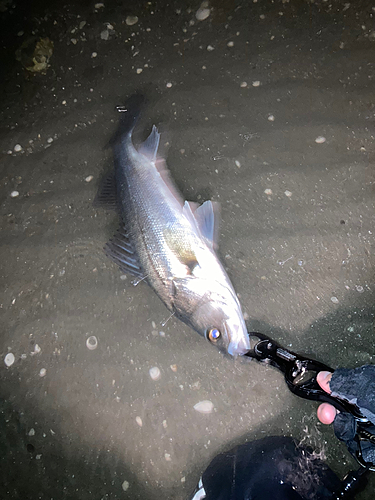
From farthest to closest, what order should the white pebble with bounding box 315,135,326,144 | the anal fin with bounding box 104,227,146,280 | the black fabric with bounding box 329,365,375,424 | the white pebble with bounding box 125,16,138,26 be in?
the white pebble with bounding box 125,16,138,26, the white pebble with bounding box 315,135,326,144, the anal fin with bounding box 104,227,146,280, the black fabric with bounding box 329,365,375,424

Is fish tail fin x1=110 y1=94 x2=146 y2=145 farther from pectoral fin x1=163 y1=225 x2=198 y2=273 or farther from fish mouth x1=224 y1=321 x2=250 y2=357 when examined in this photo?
fish mouth x1=224 y1=321 x2=250 y2=357

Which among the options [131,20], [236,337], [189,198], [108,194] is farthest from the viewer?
[131,20]

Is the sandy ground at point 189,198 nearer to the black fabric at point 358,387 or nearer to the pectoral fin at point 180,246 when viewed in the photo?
the black fabric at point 358,387

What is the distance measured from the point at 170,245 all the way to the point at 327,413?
166 centimetres

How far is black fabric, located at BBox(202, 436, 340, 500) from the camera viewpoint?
215cm

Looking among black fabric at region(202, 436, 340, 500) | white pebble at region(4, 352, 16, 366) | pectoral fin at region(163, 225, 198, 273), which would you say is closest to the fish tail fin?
pectoral fin at region(163, 225, 198, 273)

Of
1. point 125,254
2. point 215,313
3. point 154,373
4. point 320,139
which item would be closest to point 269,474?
point 154,373

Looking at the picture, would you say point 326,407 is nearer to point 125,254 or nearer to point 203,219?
point 203,219

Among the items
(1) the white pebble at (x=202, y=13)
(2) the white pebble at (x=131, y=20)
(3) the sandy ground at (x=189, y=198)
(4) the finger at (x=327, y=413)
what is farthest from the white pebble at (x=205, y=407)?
(2) the white pebble at (x=131, y=20)

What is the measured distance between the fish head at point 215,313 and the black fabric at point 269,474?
3.00ft

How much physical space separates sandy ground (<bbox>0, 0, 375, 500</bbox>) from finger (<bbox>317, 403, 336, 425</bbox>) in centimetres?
16

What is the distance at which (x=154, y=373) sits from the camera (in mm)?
2486

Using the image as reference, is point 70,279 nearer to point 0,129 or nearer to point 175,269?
point 175,269

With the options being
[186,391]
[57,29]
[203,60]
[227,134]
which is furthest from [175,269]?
[57,29]
